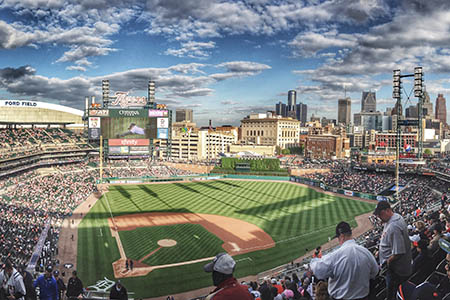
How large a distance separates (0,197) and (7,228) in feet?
43.0

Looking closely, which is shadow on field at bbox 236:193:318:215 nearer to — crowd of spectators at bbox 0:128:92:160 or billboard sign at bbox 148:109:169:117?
crowd of spectators at bbox 0:128:92:160

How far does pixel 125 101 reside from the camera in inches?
2672

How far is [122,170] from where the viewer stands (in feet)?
213

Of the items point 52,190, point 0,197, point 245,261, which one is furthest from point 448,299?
point 52,190

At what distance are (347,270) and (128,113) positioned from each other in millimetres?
68167

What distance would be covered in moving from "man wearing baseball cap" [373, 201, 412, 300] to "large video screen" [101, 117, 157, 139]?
6652 cm

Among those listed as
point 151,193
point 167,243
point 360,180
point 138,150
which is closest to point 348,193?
point 360,180

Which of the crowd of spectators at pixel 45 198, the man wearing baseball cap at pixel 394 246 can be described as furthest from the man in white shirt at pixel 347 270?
the crowd of spectators at pixel 45 198

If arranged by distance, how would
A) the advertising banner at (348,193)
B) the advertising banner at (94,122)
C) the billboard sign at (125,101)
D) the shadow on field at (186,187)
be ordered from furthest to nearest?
1. the billboard sign at (125,101)
2. the advertising banner at (94,122)
3. the shadow on field at (186,187)
4. the advertising banner at (348,193)

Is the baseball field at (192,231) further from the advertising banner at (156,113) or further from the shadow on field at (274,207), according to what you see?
the advertising banner at (156,113)

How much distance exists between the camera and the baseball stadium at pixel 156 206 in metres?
21.4

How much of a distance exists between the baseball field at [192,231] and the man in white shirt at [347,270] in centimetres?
1682

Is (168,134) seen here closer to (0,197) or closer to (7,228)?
(0,197)

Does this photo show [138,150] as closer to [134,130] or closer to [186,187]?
[134,130]
